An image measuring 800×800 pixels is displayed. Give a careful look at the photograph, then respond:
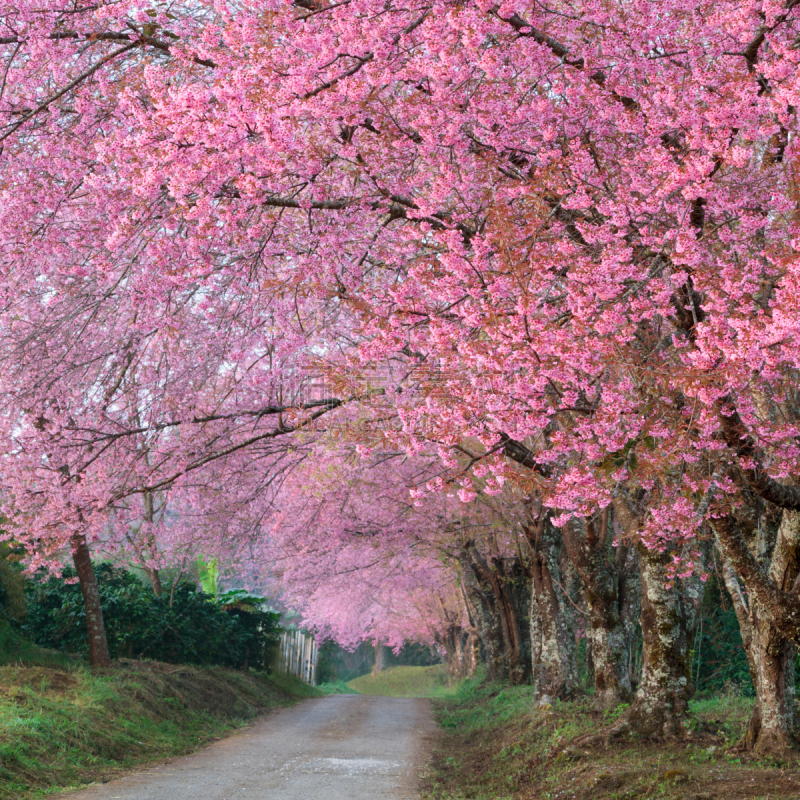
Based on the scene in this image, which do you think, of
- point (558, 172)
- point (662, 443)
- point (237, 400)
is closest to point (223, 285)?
point (237, 400)

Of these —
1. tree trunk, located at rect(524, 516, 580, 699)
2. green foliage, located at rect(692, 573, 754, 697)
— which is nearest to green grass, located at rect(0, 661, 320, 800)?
tree trunk, located at rect(524, 516, 580, 699)

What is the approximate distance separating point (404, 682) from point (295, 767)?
35.8 m

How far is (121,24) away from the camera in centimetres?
744

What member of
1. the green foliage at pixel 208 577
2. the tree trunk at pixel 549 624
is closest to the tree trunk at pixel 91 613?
the tree trunk at pixel 549 624

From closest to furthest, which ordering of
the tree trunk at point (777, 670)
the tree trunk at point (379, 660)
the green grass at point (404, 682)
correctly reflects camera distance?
the tree trunk at point (777, 670) → the green grass at point (404, 682) → the tree trunk at point (379, 660)

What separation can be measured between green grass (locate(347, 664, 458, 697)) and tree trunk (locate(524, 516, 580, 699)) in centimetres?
2551

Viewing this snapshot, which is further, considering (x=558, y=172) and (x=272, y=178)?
(x=272, y=178)

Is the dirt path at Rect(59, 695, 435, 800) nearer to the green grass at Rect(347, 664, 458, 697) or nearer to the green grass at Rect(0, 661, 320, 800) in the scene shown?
the green grass at Rect(0, 661, 320, 800)

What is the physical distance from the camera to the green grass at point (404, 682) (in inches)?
1597

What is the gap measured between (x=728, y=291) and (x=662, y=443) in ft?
4.08

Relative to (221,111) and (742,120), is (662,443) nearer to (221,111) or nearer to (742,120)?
(742,120)

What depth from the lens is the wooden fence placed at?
82.0ft

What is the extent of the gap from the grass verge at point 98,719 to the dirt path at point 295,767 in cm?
46

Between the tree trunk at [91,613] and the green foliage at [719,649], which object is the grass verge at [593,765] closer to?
the green foliage at [719,649]
